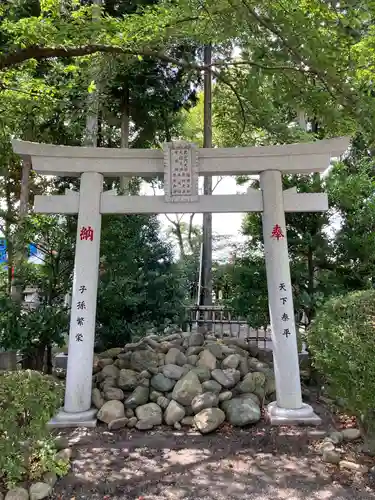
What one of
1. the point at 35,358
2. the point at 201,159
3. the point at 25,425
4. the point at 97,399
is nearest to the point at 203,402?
the point at 97,399

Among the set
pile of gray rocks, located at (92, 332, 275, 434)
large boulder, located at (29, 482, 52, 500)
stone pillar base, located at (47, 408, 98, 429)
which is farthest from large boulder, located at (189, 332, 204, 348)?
large boulder, located at (29, 482, 52, 500)

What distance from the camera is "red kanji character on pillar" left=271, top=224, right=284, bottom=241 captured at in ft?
16.7

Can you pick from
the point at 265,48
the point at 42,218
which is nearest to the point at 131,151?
the point at 42,218

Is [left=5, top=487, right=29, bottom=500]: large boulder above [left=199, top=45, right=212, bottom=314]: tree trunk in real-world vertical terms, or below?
below

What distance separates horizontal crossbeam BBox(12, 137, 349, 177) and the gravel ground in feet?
11.2

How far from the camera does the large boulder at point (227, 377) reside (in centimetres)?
507

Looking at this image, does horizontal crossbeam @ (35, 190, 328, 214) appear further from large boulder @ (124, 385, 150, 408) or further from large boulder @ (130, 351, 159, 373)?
large boulder @ (124, 385, 150, 408)

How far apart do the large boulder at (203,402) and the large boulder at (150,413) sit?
1.48 feet

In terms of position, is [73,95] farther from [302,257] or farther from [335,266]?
[335,266]

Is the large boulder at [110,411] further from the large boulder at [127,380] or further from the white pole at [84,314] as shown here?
the large boulder at [127,380]

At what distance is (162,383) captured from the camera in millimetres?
5102

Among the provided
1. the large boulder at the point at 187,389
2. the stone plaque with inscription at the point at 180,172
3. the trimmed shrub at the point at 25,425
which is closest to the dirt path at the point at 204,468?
the trimmed shrub at the point at 25,425

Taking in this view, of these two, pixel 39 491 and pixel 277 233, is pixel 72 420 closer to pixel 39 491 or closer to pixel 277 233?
pixel 39 491

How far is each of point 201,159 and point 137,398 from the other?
3434 millimetres
